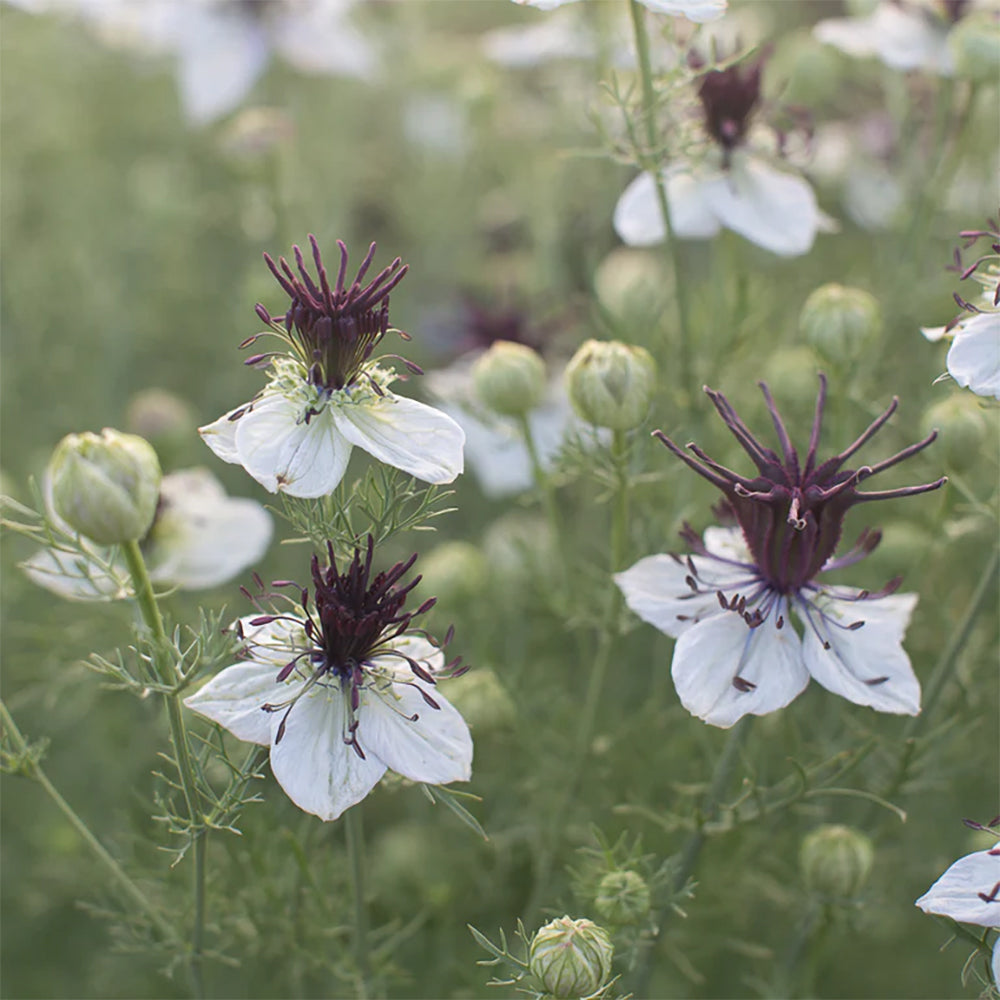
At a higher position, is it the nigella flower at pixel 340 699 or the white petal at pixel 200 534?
the nigella flower at pixel 340 699

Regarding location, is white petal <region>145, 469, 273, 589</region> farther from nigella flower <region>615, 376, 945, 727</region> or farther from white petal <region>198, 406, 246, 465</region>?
nigella flower <region>615, 376, 945, 727</region>

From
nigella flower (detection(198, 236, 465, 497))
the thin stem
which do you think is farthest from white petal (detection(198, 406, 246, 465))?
the thin stem

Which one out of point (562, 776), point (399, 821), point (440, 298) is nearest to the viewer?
point (562, 776)

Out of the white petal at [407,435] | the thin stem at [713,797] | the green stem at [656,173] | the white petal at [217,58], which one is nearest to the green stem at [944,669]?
the thin stem at [713,797]

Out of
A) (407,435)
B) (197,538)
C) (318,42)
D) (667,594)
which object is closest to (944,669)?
(667,594)

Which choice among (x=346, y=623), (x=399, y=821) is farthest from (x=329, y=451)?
(x=399, y=821)

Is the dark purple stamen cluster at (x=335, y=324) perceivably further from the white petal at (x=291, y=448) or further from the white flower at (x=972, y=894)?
the white flower at (x=972, y=894)

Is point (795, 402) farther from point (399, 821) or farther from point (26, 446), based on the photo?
point (26, 446)
